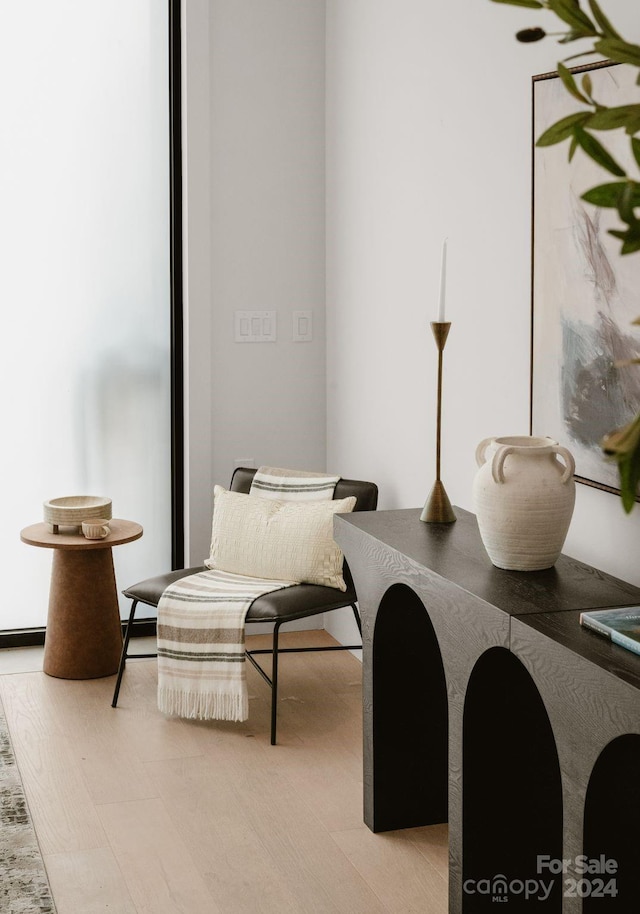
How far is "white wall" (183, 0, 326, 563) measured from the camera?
3.76 meters

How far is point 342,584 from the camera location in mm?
3258

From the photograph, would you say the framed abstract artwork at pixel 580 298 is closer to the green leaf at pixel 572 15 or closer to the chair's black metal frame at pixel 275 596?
the chair's black metal frame at pixel 275 596

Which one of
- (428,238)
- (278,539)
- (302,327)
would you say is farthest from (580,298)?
(302,327)

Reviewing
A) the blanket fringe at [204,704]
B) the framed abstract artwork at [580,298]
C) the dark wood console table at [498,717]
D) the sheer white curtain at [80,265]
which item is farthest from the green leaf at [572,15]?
the sheer white curtain at [80,265]

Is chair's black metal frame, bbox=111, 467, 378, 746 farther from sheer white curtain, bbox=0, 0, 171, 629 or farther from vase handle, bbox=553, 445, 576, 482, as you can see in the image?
vase handle, bbox=553, 445, 576, 482

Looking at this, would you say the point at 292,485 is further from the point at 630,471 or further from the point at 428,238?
the point at 630,471

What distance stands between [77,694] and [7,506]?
80 centimetres

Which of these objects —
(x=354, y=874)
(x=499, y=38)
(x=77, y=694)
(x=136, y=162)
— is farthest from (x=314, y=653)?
(x=499, y=38)

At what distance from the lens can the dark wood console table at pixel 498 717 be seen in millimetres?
1614

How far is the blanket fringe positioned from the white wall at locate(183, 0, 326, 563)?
0.84 m

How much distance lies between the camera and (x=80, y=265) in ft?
12.5

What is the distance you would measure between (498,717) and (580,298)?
88 centimetres

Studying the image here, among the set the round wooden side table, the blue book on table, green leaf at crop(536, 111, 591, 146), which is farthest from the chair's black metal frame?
green leaf at crop(536, 111, 591, 146)

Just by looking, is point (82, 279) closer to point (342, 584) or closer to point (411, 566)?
point (342, 584)
